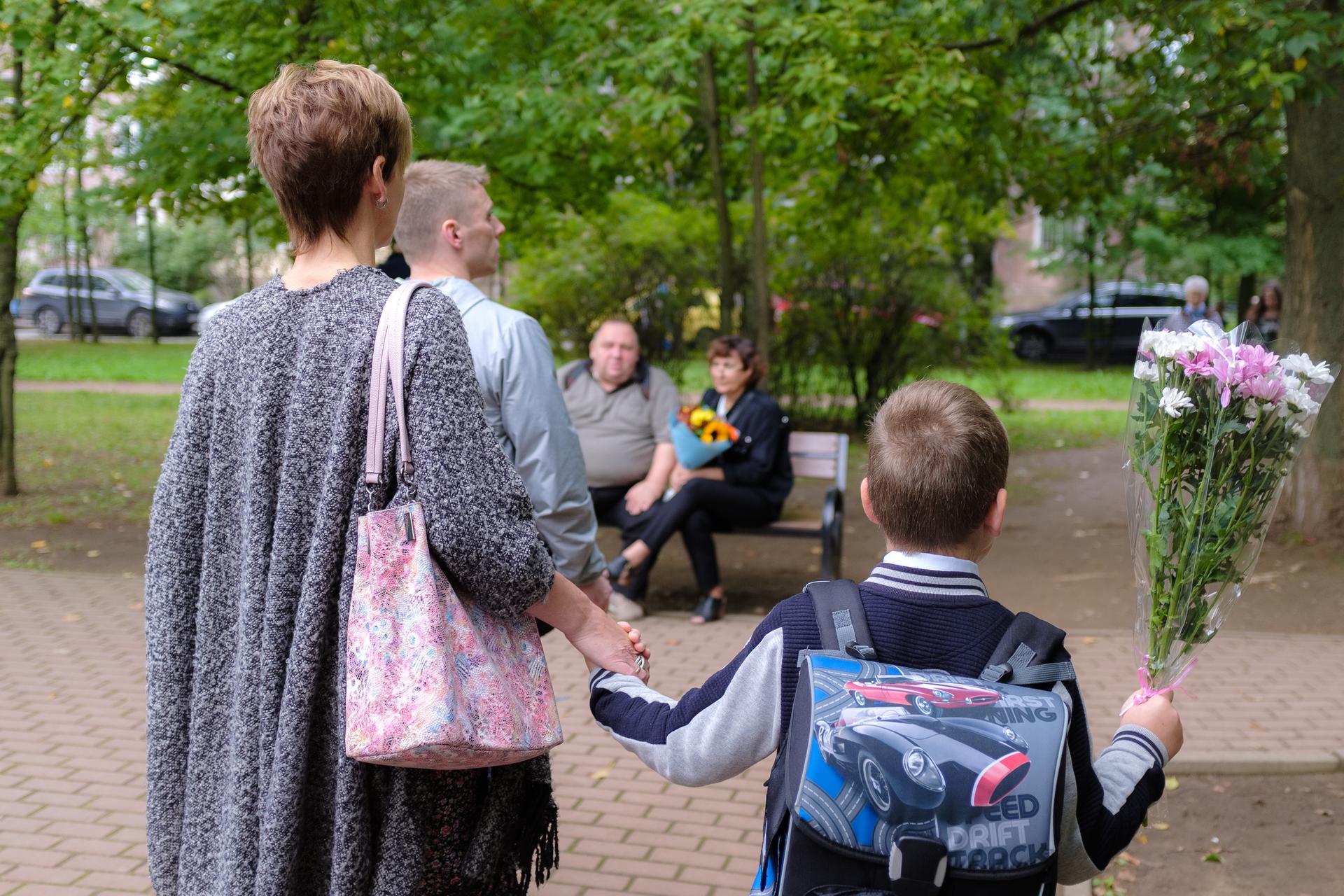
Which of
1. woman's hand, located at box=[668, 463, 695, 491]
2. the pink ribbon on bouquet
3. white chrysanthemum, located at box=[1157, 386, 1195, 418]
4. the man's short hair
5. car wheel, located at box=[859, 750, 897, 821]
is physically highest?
the man's short hair

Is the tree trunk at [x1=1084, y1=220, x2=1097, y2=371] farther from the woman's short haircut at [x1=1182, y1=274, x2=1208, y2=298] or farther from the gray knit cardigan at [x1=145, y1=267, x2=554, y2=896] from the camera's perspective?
the gray knit cardigan at [x1=145, y1=267, x2=554, y2=896]

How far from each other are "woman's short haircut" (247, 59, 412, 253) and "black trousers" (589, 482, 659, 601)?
5332 mm

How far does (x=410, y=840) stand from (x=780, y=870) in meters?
0.54

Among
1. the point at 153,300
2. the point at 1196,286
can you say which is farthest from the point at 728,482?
the point at 153,300

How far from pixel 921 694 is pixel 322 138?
120 centimetres

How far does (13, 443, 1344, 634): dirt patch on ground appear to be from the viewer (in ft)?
24.8

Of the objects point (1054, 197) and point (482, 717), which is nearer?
point (482, 717)

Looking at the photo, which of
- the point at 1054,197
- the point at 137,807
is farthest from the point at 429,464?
the point at 1054,197

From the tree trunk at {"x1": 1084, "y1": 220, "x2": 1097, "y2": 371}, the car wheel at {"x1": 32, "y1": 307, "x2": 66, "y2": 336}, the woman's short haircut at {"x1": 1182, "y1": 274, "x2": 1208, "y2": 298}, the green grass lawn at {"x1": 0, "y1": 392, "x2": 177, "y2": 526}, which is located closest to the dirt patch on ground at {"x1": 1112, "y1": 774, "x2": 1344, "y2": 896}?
the green grass lawn at {"x1": 0, "y1": 392, "x2": 177, "y2": 526}

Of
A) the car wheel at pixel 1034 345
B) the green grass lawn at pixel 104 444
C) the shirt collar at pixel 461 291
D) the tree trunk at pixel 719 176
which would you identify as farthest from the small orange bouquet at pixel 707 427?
the car wheel at pixel 1034 345

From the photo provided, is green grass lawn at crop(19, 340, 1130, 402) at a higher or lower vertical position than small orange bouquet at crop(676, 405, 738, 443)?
lower

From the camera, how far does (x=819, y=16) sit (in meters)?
8.22

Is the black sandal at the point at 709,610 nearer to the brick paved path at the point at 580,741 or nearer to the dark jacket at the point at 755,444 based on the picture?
the brick paved path at the point at 580,741

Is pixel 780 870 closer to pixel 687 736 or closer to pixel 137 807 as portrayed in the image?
pixel 687 736
